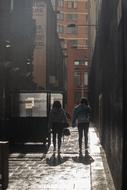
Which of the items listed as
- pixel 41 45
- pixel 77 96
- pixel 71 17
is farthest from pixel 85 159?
pixel 71 17

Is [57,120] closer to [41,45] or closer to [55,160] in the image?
[55,160]

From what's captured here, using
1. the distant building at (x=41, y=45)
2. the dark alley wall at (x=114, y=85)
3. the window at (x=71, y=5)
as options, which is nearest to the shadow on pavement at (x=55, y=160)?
the dark alley wall at (x=114, y=85)

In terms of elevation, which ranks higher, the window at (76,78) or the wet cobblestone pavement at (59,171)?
the wet cobblestone pavement at (59,171)

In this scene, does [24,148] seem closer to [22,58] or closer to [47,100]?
[47,100]

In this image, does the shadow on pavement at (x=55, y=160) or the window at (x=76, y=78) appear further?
the window at (x=76, y=78)

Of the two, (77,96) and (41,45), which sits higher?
(41,45)

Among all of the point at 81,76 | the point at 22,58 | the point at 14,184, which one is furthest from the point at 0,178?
the point at 81,76

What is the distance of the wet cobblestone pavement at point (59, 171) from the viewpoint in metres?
11.3

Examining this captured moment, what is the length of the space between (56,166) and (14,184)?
361 cm

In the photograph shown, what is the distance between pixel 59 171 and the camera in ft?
45.2

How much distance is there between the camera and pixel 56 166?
14945 mm

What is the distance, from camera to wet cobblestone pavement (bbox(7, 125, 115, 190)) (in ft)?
37.1

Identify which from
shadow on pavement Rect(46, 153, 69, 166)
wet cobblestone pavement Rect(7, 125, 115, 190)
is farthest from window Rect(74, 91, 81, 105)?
shadow on pavement Rect(46, 153, 69, 166)

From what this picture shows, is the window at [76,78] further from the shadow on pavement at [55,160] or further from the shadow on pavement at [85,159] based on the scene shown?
the shadow on pavement at [55,160]
